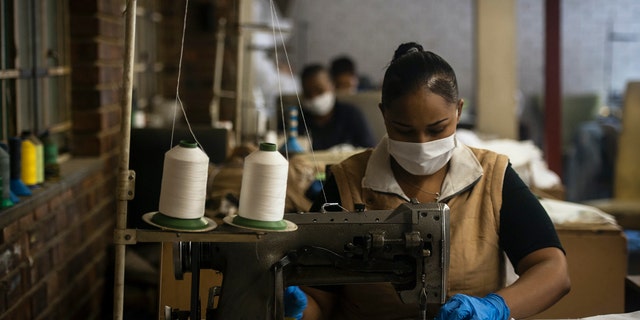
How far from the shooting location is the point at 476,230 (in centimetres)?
205

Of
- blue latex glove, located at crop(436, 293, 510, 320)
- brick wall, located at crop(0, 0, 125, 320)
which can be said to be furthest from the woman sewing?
brick wall, located at crop(0, 0, 125, 320)

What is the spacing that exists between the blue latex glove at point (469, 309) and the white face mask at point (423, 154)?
0.39 meters

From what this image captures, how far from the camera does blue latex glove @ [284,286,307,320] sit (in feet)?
6.26

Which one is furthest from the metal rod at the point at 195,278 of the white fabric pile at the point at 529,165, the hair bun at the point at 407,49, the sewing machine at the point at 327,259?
the white fabric pile at the point at 529,165

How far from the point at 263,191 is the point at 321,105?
3.48 metres

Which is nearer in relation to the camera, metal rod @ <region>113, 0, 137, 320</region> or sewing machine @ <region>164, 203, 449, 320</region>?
metal rod @ <region>113, 0, 137, 320</region>

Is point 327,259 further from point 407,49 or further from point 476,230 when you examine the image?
point 407,49

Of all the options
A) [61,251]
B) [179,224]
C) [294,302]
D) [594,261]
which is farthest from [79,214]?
[179,224]

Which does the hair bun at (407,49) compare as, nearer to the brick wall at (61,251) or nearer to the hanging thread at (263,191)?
the hanging thread at (263,191)

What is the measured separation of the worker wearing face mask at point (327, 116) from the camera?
498 centimetres

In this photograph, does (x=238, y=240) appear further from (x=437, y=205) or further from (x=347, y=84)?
(x=347, y=84)

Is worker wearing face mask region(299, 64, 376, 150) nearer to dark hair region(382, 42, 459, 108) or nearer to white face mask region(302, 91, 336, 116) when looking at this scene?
white face mask region(302, 91, 336, 116)

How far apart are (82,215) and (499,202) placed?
2006 millimetres

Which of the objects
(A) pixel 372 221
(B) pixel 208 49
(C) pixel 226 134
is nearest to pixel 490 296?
(A) pixel 372 221
